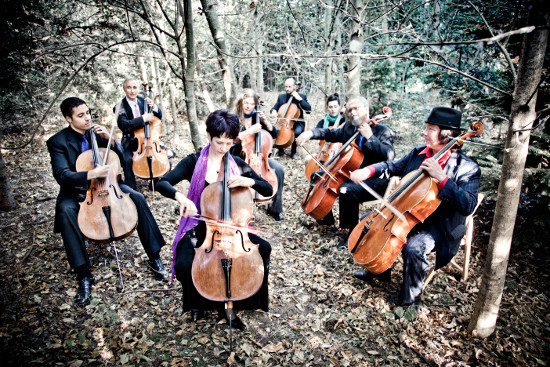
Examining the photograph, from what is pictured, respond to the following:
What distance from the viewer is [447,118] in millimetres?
2709

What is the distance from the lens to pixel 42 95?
7.47 metres

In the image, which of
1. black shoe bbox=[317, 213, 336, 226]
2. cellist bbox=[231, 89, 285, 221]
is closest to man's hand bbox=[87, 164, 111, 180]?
cellist bbox=[231, 89, 285, 221]

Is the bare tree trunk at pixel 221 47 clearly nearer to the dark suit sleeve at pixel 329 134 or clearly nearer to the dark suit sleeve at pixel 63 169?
the dark suit sleeve at pixel 329 134

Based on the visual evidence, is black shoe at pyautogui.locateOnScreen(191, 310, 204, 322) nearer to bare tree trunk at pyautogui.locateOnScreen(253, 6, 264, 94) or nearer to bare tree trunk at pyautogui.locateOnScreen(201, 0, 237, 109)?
bare tree trunk at pyautogui.locateOnScreen(201, 0, 237, 109)

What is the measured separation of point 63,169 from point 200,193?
152 centimetres

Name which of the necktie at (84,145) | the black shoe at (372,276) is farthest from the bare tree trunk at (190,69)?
the black shoe at (372,276)

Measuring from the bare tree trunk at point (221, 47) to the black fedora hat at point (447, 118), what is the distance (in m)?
2.21

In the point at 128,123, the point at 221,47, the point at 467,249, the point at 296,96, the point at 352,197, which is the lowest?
the point at 467,249

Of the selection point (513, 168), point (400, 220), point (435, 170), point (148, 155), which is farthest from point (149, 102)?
point (513, 168)

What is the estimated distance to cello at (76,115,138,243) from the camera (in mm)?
2748

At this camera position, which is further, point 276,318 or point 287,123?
point 287,123

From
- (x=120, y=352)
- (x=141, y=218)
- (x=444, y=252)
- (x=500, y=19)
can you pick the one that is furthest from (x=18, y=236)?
(x=500, y=19)

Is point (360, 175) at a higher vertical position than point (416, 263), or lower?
higher

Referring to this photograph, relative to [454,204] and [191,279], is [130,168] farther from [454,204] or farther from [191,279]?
[454,204]
